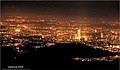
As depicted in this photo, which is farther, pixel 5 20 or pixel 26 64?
pixel 5 20

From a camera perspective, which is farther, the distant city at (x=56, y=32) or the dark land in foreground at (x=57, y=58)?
the distant city at (x=56, y=32)

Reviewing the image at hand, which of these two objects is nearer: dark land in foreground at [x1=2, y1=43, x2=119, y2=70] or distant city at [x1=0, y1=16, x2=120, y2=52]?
dark land in foreground at [x1=2, y1=43, x2=119, y2=70]

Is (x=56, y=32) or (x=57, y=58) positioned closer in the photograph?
(x=57, y=58)

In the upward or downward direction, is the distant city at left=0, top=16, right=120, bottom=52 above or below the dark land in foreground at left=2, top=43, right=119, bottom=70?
above

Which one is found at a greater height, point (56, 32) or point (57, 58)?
point (56, 32)

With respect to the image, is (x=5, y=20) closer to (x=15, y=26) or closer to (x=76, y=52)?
(x=15, y=26)

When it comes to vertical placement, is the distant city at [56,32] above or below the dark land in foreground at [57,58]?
above

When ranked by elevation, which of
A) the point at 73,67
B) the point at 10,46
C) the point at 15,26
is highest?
the point at 15,26

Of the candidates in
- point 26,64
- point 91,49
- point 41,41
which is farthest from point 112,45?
point 26,64
